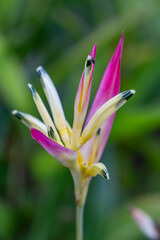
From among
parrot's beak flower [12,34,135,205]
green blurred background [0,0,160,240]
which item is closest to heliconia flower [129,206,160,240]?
parrot's beak flower [12,34,135,205]

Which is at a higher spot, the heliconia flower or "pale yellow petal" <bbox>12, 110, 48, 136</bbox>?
"pale yellow petal" <bbox>12, 110, 48, 136</bbox>

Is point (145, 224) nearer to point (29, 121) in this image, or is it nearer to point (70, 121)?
point (29, 121)

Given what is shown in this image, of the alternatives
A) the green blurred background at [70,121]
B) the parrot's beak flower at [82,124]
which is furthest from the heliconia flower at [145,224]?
the green blurred background at [70,121]

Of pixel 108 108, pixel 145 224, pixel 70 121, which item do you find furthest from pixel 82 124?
pixel 70 121

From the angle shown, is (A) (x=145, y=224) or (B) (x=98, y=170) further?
(A) (x=145, y=224)

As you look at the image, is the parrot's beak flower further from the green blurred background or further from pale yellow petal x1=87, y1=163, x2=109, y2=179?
the green blurred background

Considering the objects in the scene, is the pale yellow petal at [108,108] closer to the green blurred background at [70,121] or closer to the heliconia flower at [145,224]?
the heliconia flower at [145,224]
